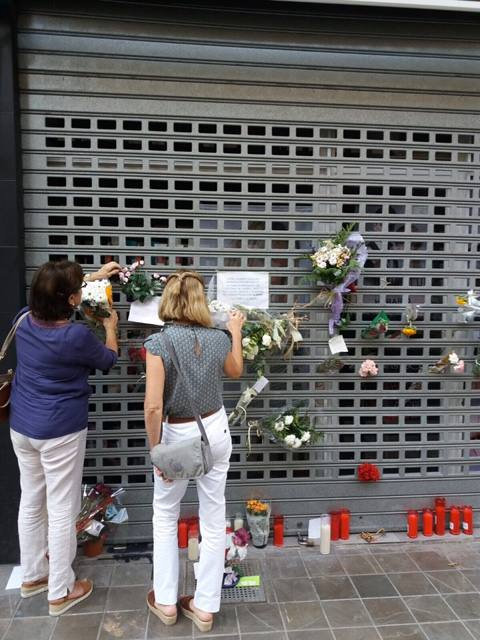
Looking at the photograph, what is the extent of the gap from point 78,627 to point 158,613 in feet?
1.51

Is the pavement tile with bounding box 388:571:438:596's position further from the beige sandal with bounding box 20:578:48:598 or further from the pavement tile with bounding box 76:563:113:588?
the beige sandal with bounding box 20:578:48:598

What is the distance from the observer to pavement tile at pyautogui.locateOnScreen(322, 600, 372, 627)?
2.93m

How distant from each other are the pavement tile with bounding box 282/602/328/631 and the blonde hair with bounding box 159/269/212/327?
185 centimetres

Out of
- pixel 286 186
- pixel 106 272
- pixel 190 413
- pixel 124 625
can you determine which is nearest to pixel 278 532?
pixel 124 625

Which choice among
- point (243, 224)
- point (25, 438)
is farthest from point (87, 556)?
point (243, 224)

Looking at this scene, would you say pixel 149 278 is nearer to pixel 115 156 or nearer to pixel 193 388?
pixel 115 156

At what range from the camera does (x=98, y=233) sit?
11.9ft

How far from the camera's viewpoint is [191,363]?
2.62 meters

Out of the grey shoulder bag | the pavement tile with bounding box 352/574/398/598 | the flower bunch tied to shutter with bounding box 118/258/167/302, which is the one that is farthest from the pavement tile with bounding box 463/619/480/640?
the flower bunch tied to shutter with bounding box 118/258/167/302

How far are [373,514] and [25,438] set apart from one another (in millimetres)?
2738

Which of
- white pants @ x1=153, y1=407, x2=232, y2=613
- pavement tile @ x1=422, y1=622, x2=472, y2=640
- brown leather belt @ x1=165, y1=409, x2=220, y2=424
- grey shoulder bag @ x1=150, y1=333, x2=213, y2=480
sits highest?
brown leather belt @ x1=165, y1=409, x2=220, y2=424

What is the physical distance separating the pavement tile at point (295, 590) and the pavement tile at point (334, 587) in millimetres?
47

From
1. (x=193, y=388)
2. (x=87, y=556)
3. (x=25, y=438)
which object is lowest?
(x=87, y=556)

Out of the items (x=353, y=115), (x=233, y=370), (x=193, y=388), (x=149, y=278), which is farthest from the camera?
(x=353, y=115)
